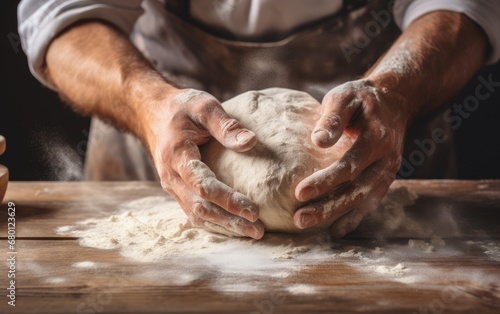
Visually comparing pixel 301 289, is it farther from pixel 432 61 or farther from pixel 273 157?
pixel 432 61

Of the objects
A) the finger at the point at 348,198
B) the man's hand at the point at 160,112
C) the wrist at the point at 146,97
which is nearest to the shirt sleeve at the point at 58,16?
the man's hand at the point at 160,112

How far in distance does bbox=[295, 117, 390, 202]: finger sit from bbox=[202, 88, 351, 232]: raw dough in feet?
0.14

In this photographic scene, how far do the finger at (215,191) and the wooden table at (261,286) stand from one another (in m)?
0.13

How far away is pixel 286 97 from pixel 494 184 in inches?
28.2

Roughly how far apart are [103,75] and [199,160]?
1.92 ft

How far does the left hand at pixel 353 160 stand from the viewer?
3.54 feet

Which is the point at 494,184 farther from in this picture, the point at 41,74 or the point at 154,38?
the point at 41,74

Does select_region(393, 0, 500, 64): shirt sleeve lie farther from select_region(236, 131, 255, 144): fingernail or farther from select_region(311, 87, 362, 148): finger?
select_region(236, 131, 255, 144): fingernail

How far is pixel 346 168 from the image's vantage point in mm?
1092

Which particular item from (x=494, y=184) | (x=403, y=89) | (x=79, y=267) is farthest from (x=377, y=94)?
(x=79, y=267)

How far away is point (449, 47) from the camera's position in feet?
5.21

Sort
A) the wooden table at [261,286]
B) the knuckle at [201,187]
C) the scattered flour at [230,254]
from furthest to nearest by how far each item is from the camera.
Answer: the knuckle at [201,187] → the scattered flour at [230,254] → the wooden table at [261,286]

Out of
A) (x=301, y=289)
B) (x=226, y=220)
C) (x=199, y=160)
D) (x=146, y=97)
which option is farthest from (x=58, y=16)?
(x=301, y=289)

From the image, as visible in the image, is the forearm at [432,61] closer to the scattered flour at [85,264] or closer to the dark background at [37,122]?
the scattered flour at [85,264]
